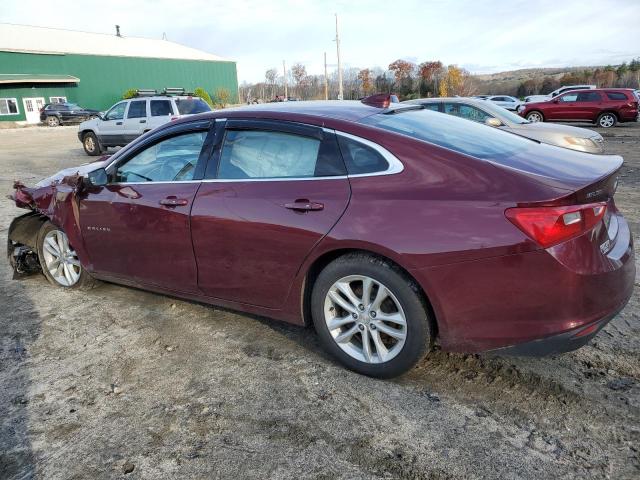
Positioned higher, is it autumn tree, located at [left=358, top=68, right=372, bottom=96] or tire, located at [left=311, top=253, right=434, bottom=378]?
autumn tree, located at [left=358, top=68, right=372, bottom=96]

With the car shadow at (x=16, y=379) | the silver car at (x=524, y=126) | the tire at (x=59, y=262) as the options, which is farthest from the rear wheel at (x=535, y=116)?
the car shadow at (x=16, y=379)

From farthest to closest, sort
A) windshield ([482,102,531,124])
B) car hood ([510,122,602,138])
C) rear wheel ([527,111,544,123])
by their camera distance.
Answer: rear wheel ([527,111,544,123]) → windshield ([482,102,531,124]) → car hood ([510,122,602,138])

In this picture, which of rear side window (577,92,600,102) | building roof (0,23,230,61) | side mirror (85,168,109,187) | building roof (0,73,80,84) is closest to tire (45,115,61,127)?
building roof (0,73,80,84)

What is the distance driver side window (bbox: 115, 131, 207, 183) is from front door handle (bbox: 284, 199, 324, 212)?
924 millimetres

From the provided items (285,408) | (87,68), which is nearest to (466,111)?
(285,408)

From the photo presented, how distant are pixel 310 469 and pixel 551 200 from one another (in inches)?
66.0

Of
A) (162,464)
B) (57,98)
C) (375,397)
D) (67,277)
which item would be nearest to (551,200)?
(375,397)

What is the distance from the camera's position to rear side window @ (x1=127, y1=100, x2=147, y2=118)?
50.1 ft

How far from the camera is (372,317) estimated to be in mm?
2863

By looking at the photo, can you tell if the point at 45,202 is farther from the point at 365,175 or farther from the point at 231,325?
the point at 365,175

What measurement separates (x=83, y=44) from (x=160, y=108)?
42.0m

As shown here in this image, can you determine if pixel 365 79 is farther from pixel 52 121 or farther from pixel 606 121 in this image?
pixel 606 121

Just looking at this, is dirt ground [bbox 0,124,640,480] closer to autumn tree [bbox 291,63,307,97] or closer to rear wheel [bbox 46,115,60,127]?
rear wheel [bbox 46,115,60,127]

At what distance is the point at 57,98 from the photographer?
145 feet
